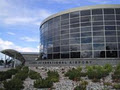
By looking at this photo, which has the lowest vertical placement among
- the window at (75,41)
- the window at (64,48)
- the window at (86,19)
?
the window at (64,48)

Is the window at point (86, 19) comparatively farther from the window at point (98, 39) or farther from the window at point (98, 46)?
the window at point (98, 46)

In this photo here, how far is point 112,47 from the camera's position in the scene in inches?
1105

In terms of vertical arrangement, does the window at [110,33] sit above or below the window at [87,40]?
above

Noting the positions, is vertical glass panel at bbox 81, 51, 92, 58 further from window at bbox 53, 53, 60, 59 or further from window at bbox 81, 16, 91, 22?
window at bbox 81, 16, 91, 22

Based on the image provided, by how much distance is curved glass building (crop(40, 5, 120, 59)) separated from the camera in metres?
28.2

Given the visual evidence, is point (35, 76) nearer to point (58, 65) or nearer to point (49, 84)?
point (49, 84)

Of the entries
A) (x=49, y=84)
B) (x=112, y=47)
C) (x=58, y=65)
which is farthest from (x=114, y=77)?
(x=112, y=47)

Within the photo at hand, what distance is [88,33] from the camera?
95.8 ft

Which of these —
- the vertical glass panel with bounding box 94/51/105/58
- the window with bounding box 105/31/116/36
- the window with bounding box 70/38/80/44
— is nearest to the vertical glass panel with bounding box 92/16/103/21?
the window with bounding box 105/31/116/36

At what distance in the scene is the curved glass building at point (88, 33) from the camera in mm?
28203

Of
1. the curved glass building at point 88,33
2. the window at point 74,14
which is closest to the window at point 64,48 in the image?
the curved glass building at point 88,33

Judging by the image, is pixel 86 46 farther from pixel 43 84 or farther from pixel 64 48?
pixel 43 84

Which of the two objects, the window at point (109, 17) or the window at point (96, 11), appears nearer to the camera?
the window at point (109, 17)

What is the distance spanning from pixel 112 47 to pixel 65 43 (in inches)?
285
